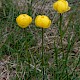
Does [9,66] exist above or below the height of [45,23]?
below

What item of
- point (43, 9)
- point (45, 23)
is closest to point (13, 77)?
point (45, 23)

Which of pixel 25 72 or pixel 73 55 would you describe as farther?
pixel 73 55

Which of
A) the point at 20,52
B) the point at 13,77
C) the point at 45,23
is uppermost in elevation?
the point at 45,23

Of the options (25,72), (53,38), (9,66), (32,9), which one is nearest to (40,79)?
(25,72)

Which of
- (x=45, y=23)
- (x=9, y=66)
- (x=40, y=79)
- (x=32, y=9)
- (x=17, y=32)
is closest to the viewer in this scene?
(x=45, y=23)

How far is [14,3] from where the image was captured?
2002mm

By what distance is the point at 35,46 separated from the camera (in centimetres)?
171

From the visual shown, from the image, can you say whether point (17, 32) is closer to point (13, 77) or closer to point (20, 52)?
point (20, 52)

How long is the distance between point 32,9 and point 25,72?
0.59 meters

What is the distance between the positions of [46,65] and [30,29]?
14.3 inches

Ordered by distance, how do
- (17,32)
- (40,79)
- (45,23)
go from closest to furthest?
(45,23) → (40,79) → (17,32)

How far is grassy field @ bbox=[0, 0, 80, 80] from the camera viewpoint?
58.9 inches

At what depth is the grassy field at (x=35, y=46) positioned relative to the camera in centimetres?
150

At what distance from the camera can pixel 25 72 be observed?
4.95 feet
